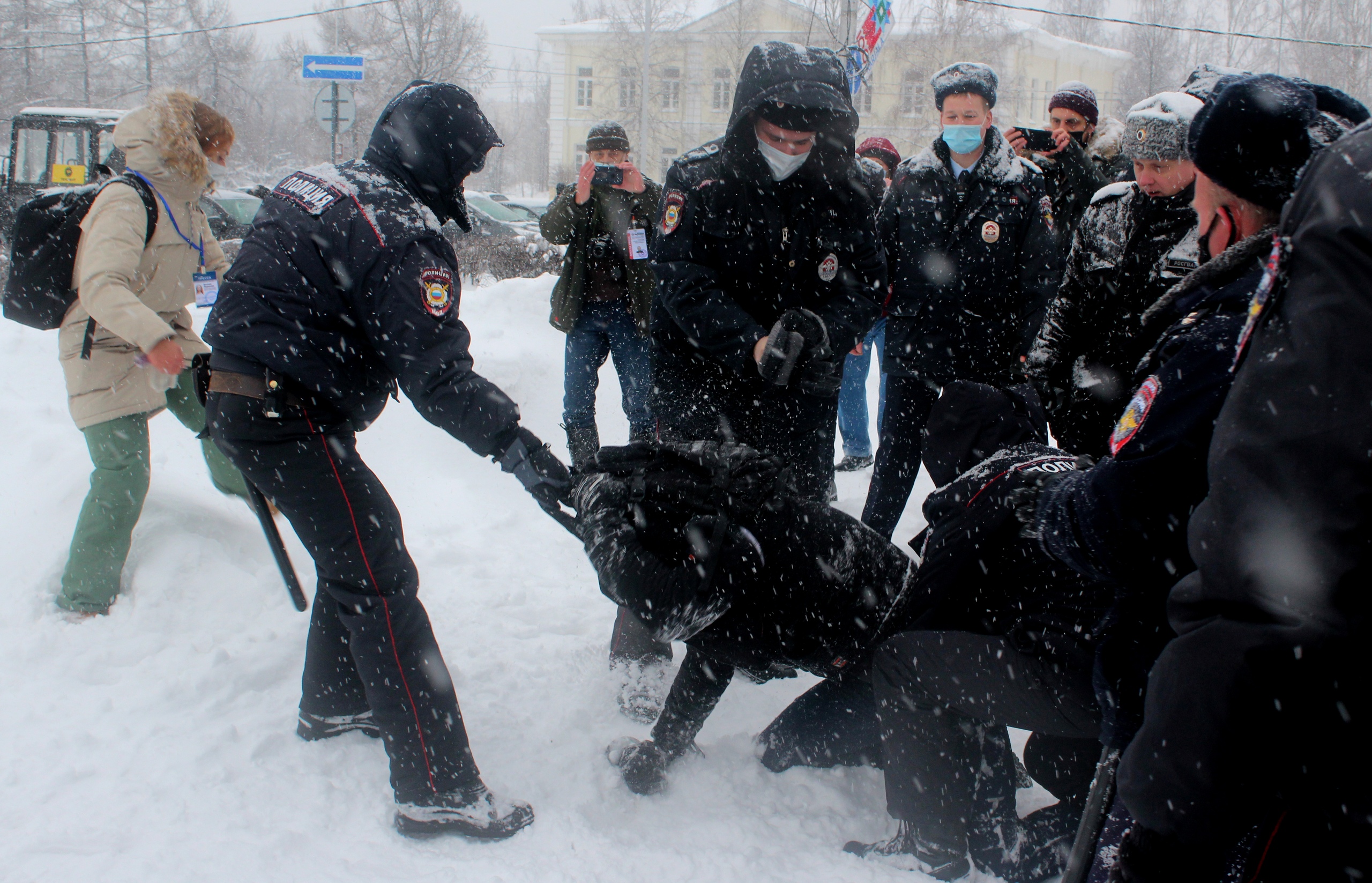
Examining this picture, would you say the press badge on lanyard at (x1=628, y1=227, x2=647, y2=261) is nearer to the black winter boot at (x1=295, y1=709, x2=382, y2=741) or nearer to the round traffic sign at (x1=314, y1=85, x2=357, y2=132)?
the black winter boot at (x1=295, y1=709, x2=382, y2=741)

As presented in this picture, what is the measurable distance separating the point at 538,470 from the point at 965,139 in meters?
2.47

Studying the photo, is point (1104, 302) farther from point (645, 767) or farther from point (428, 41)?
point (428, 41)

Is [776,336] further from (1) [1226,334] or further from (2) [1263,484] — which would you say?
(2) [1263,484]

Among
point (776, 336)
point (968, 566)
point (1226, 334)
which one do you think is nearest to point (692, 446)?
point (776, 336)

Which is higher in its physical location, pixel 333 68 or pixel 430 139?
pixel 333 68

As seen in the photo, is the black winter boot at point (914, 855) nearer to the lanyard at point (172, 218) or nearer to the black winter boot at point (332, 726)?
the black winter boot at point (332, 726)

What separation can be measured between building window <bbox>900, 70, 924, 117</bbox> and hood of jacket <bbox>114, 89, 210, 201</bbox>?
32.2 meters

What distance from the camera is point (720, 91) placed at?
35.0 metres

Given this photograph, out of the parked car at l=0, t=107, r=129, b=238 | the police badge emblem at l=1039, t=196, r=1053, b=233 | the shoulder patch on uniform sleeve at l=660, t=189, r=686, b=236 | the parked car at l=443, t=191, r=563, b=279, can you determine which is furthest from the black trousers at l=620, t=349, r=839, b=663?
the parked car at l=0, t=107, r=129, b=238

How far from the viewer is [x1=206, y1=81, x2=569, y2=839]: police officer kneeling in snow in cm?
201

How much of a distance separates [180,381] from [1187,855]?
141 inches

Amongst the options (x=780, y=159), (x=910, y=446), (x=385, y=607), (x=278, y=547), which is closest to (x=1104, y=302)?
(x=910, y=446)

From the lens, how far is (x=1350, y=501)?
2.72 feet

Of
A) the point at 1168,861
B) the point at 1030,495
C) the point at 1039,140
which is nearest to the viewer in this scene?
the point at 1168,861
